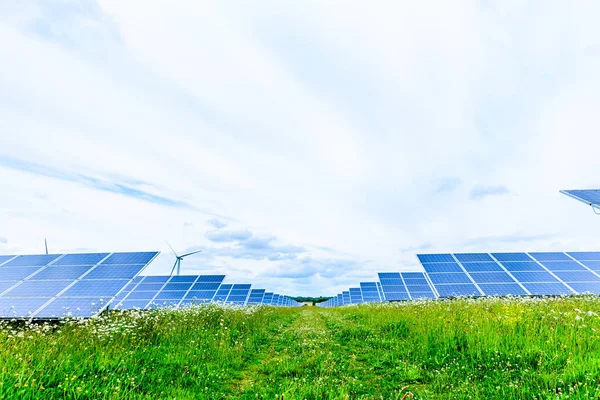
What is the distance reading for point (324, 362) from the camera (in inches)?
299

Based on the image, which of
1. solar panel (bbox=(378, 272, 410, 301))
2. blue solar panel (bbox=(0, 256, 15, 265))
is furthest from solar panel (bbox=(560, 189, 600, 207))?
blue solar panel (bbox=(0, 256, 15, 265))

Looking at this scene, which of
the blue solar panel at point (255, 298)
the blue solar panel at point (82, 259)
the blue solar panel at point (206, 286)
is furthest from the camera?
the blue solar panel at point (255, 298)

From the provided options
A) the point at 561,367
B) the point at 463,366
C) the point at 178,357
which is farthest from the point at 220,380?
the point at 561,367

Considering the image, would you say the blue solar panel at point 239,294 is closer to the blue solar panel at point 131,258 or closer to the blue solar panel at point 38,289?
the blue solar panel at point 131,258

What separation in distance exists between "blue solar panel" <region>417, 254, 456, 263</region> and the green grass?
22306 millimetres

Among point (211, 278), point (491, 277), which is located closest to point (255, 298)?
point (211, 278)

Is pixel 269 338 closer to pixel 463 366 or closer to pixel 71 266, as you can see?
pixel 463 366

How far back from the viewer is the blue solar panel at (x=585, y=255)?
28.9m

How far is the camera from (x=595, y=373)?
4.95 metres

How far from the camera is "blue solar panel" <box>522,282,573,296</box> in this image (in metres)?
23.5

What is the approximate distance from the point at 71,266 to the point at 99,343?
17.4 m

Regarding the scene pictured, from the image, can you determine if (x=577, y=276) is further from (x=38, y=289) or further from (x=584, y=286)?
(x=38, y=289)

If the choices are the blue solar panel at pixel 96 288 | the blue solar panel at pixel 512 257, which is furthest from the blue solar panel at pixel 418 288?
the blue solar panel at pixel 96 288

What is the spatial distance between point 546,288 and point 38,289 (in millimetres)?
35165
